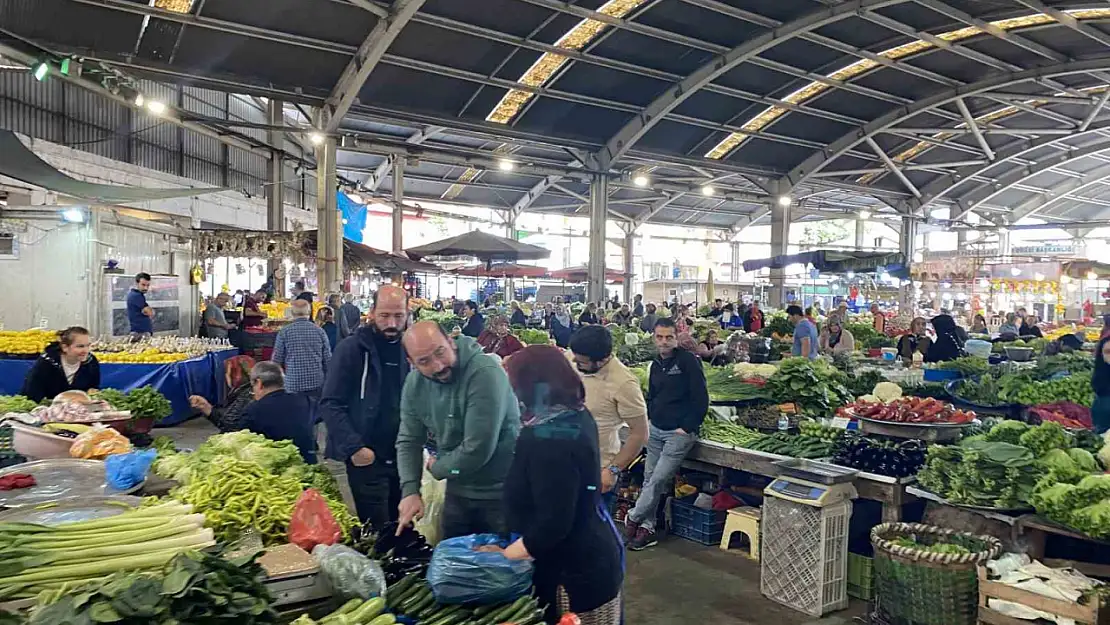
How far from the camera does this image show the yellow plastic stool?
5633mm

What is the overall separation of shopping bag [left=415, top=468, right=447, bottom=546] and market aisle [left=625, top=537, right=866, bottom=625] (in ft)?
5.12

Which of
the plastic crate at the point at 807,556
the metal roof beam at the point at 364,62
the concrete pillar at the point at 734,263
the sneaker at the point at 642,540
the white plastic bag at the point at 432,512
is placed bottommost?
the sneaker at the point at 642,540

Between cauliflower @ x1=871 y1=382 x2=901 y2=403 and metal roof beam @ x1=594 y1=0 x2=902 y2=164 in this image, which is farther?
metal roof beam @ x1=594 y1=0 x2=902 y2=164

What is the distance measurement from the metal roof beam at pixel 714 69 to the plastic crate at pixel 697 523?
1076 cm

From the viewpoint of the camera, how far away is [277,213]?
17516mm

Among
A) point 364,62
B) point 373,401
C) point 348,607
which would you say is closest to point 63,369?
point 373,401

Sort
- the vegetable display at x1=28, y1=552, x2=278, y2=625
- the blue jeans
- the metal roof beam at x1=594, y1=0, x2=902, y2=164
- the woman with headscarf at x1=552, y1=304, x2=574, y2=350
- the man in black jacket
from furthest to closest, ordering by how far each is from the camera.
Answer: the metal roof beam at x1=594, y1=0, x2=902, y2=164 < the woman with headscarf at x1=552, y1=304, x2=574, y2=350 < the blue jeans < the man in black jacket < the vegetable display at x1=28, y1=552, x2=278, y2=625

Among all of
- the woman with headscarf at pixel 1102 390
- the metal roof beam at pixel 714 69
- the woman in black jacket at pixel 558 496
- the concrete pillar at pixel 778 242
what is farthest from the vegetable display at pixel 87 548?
the concrete pillar at pixel 778 242

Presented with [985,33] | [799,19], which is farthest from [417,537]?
[985,33]

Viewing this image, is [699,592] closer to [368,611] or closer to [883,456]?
[883,456]

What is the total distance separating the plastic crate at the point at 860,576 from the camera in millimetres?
4816

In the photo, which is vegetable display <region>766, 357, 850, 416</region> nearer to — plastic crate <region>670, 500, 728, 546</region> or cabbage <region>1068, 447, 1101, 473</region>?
plastic crate <region>670, 500, 728, 546</region>

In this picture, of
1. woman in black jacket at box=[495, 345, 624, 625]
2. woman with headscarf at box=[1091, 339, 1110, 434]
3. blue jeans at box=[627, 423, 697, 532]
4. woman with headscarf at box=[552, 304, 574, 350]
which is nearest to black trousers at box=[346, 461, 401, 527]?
woman in black jacket at box=[495, 345, 624, 625]

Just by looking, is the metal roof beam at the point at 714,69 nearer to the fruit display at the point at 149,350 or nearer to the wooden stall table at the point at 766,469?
the wooden stall table at the point at 766,469
